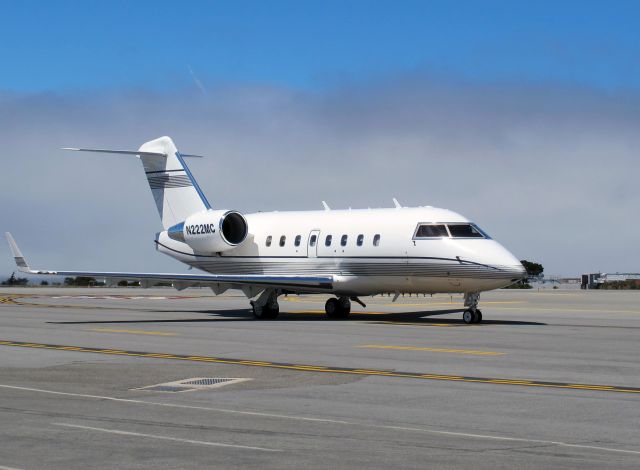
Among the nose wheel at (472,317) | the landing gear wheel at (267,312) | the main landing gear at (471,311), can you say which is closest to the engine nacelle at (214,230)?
the landing gear wheel at (267,312)

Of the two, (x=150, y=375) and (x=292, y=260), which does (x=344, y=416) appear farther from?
(x=292, y=260)

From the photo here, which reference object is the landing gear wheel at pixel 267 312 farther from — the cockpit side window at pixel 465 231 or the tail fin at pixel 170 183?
the cockpit side window at pixel 465 231

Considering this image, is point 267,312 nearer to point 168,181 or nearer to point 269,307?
point 269,307

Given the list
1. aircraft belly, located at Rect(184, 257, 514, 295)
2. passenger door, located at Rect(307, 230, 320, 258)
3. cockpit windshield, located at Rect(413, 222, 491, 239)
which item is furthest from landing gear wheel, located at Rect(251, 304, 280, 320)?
cockpit windshield, located at Rect(413, 222, 491, 239)

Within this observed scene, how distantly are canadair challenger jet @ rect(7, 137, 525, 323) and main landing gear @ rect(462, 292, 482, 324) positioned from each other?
0.03 metres

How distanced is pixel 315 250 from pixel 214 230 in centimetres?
454

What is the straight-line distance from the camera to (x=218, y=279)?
3400 cm

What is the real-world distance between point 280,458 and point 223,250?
29.9 meters

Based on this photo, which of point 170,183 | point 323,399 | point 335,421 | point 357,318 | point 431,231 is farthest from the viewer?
point 170,183

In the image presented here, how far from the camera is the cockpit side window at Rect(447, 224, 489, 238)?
31891 millimetres

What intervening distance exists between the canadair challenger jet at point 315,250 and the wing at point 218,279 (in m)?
0.03

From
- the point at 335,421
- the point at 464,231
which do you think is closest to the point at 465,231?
the point at 464,231

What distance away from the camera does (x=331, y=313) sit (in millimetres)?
36531

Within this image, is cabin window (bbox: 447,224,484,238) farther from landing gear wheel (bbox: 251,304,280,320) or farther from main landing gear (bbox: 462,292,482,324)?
landing gear wheel (bbox: 251,304,280,320)
